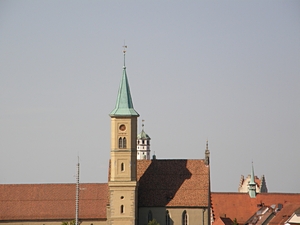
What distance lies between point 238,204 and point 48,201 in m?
39.6

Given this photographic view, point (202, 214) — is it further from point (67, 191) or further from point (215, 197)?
point (215, 197)

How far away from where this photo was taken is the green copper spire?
10688 cm

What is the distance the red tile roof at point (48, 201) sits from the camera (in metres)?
108

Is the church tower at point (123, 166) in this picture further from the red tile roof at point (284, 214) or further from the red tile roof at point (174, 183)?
the red tile roof at point (284, 214)

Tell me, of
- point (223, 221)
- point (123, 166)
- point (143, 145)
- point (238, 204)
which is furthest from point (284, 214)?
point (143, 145)

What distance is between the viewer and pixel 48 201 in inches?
4279

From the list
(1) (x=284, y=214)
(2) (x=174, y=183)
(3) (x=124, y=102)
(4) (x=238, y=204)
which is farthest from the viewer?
(4) (x=238, y=204)

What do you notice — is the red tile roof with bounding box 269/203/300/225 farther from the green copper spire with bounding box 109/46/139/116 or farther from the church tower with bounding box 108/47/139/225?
the green copper spire with bounding box 109/46/139/116

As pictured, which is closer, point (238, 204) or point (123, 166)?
point (123, 166)

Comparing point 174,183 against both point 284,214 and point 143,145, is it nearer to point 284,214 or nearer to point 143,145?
point 284,214

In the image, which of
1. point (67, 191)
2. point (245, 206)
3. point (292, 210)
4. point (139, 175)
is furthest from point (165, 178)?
point (245, 206)

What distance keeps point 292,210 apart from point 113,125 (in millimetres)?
→ 24116

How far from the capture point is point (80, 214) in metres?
108

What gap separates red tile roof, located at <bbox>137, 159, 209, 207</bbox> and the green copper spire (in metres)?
6.75
